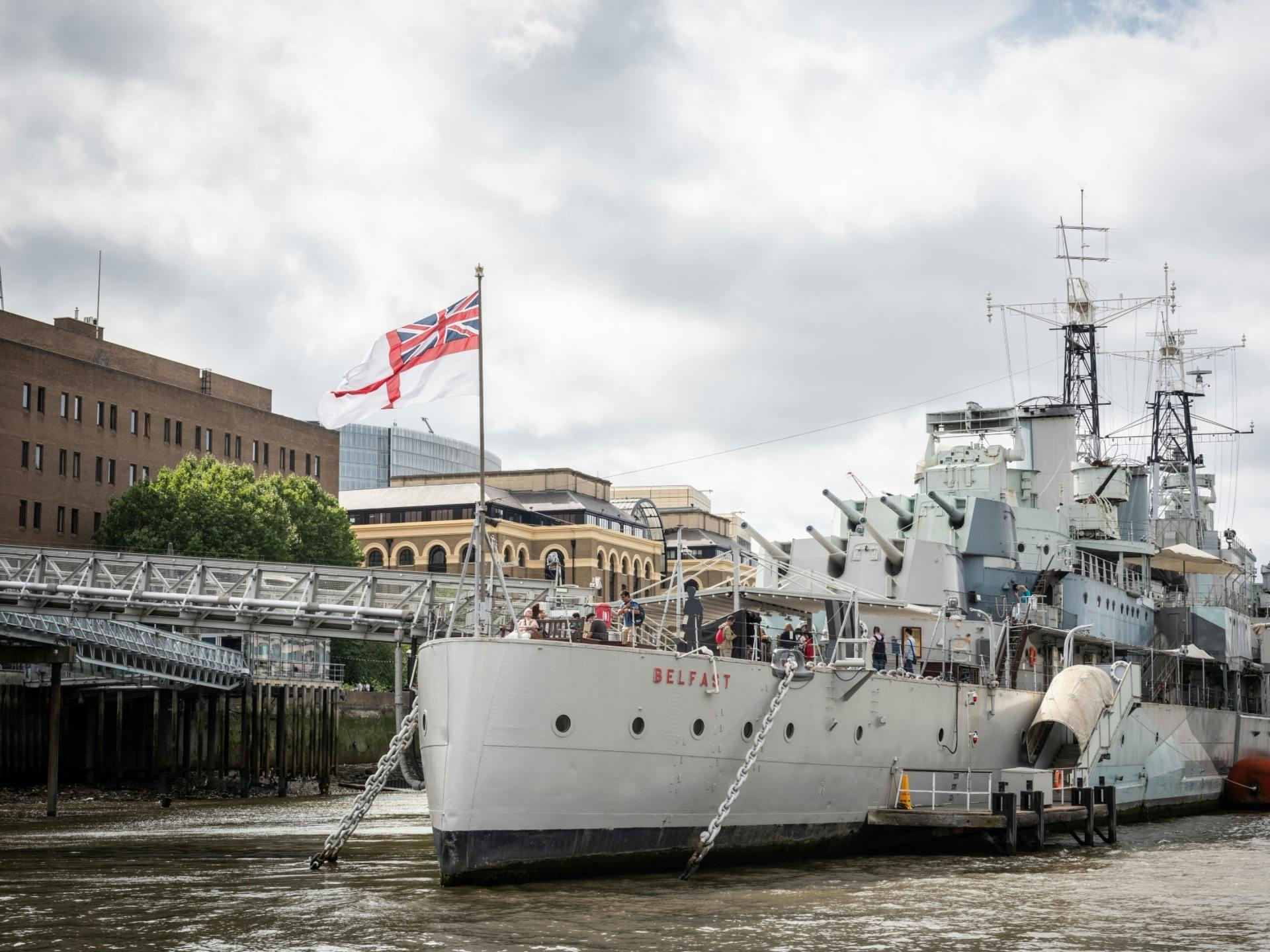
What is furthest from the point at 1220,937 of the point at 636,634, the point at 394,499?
the point at 394,499

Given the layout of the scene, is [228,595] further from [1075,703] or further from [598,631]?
[1075,703]

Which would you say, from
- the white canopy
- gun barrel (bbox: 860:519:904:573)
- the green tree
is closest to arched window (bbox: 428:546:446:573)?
the green tree

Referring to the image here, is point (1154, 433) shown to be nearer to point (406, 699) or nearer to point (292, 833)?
point (406, 699)

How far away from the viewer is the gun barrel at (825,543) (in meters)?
36.1

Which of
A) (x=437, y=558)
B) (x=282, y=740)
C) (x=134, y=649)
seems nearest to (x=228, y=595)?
(x=134, y=649)

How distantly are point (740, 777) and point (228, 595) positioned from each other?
85.2ft

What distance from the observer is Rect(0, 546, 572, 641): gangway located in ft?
153

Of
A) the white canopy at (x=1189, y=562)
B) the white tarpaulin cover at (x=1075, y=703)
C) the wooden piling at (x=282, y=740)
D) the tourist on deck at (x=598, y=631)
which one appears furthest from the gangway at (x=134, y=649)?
the white canopy at (x=1189, y=562)

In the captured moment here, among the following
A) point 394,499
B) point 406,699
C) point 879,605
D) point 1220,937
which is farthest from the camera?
point 394,499

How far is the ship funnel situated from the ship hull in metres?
9.77

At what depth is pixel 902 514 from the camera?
130 ft

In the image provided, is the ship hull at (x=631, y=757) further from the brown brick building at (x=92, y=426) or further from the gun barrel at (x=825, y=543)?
the brown brick building at (x=92, y=426)

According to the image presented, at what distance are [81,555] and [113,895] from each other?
26.7 meters

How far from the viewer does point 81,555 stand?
160ft
